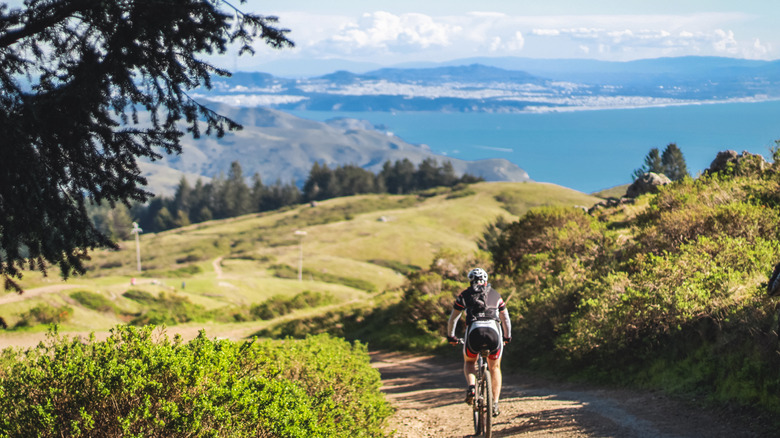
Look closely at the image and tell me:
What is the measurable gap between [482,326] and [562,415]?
1.89m

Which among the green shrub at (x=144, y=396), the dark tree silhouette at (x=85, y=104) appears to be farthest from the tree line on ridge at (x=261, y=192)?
the green shrub at (x=144, y=396)

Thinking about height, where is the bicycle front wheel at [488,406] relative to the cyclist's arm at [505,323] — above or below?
below

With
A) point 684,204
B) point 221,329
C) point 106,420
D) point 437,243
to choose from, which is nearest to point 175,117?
point 106,420

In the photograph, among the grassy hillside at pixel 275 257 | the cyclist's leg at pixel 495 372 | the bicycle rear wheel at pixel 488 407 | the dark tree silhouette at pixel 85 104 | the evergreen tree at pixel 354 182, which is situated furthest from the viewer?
the evergreen tree at pixel 354 182

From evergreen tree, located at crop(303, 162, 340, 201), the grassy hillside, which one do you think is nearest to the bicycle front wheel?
the grassy hillside

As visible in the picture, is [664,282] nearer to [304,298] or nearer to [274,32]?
[274,32]

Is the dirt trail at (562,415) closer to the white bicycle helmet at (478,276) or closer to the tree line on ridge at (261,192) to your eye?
the white bicycle helmet at (478,276)

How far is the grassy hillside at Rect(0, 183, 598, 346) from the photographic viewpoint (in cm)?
3966

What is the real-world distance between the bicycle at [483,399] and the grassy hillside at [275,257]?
16.4 m

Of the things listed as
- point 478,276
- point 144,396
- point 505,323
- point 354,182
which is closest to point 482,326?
point 505,323

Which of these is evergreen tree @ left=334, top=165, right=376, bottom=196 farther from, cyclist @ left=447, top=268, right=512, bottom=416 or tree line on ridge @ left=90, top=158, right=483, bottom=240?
cyclist @ left=447, top=268, right=512, bottom=416

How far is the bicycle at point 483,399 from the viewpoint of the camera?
25.3 ft

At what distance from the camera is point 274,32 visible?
24.1 feet

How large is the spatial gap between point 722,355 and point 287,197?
165 m
